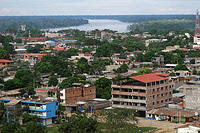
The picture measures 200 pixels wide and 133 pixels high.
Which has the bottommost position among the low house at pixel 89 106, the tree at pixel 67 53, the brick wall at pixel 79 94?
the tree at pixel 67 53

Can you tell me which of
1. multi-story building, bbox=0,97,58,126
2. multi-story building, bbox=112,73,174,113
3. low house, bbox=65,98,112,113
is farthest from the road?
multi-story building, bbox=0,97,58,126

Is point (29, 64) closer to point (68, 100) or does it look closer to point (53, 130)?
point (68, 100)

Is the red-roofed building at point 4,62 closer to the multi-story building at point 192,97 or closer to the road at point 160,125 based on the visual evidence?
the road at point 160,125

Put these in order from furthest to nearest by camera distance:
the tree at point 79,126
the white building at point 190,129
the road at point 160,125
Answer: the road at point 160,125 → the tree at point 79,126 → the white building at point 190,129

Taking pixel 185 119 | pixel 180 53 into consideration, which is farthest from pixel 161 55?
pixel 185 119

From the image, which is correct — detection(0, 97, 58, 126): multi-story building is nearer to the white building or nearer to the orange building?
the white building

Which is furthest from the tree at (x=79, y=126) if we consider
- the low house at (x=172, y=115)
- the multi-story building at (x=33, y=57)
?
the multi-story building at (x=33, y=57)
